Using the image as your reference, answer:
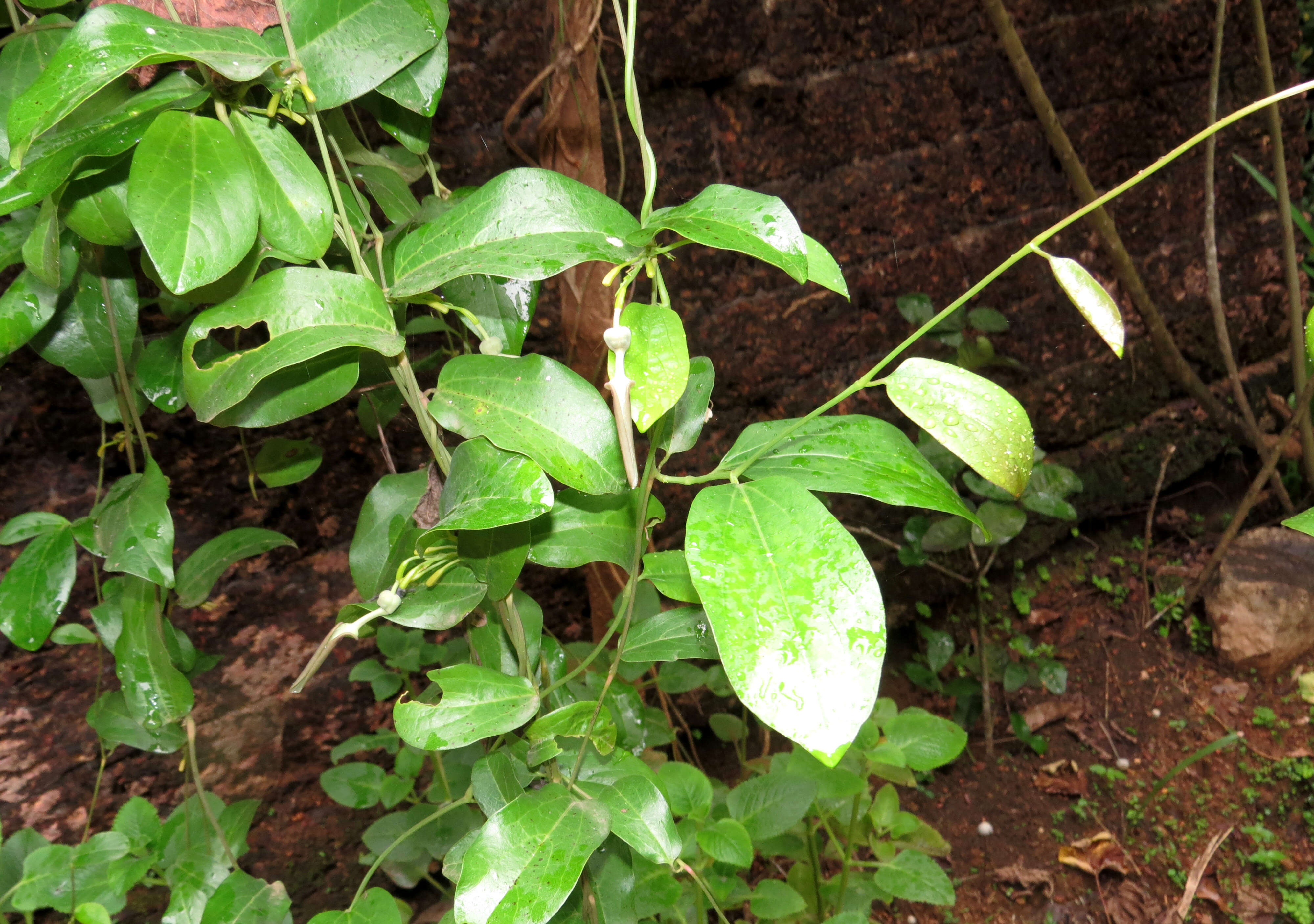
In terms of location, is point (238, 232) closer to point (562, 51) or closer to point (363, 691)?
point (562, 51)

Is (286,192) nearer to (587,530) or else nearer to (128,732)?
(587,530)

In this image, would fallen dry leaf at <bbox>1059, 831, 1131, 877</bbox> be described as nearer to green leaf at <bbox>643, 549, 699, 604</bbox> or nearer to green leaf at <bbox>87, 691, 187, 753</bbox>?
green leaf at <bbox>643, 549, 699, 604</bbox>

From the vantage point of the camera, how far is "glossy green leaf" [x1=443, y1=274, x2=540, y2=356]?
23.3 inches

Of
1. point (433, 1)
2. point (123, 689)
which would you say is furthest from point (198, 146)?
point (123, 689)

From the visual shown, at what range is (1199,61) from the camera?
1582 mm

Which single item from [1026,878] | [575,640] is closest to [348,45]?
[575,640]

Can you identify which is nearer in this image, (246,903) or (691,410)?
(691,410)

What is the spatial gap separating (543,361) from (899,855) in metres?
0.92

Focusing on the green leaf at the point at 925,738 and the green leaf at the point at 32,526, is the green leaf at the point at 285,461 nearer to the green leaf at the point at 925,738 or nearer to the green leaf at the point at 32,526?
the green leaf at the point at 32,526

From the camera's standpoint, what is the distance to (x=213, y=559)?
0.76m

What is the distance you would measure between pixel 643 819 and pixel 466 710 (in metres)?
0.13

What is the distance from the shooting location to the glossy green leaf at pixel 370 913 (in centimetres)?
62

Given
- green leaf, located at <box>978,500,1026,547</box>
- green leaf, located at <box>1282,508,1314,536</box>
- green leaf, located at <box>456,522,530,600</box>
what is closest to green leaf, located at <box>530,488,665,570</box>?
green leaf, located at <box>456,522,530,600</box>

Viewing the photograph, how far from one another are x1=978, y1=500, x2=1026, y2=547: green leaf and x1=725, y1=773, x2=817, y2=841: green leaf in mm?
611
